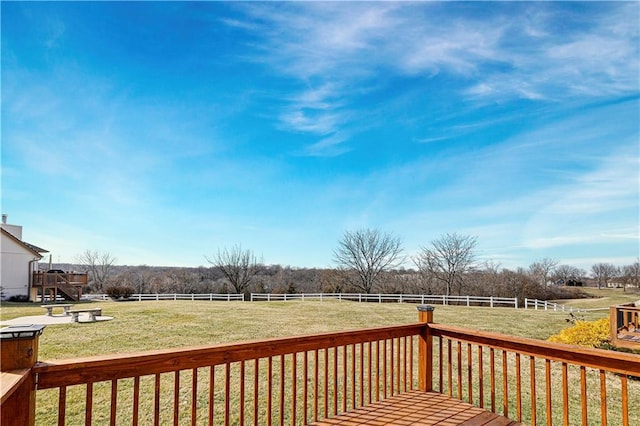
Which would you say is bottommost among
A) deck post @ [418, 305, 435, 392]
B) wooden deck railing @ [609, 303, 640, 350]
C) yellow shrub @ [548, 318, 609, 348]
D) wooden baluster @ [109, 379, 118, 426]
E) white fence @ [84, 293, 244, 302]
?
white fence @ [84, 293, 244, 302]

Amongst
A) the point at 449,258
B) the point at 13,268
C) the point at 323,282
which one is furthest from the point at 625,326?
the point at 13,268

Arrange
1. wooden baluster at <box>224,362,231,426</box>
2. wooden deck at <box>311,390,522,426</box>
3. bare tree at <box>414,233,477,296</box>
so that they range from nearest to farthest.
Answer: wooden baluster at <box>224,362,231,426</box>
wooden deck at <box>311,390,522,426</box>
bare tree at <box>414,233,477,296</box>

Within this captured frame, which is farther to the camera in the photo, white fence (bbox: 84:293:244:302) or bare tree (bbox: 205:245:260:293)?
bare tree (bbox: 205:245:260:293)

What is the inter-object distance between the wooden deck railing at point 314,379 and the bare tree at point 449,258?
1873cm

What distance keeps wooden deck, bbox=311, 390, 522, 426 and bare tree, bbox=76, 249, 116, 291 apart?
37919 mm

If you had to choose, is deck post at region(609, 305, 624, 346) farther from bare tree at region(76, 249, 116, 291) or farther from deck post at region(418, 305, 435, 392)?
bare tree at region(76, 249, 116, 291)

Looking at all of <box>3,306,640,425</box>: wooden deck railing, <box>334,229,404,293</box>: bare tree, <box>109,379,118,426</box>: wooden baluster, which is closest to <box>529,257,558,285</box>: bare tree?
<box>334,229,404,293</box>: bare tree

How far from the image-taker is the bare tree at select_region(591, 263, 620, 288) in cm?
3238

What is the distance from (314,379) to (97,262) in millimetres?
38541

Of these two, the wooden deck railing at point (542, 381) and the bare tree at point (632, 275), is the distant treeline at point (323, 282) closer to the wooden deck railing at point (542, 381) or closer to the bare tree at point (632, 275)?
the bare tree at point (632, 275)

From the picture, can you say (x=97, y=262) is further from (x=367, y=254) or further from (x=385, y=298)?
(x=385, y=298)

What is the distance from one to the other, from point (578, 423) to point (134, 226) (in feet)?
60.5

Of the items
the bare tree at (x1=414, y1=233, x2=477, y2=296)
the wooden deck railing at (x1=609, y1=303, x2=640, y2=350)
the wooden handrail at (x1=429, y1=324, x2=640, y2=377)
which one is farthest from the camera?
the bare tree at (x1=414, y1=233, x2=477, y2=296)

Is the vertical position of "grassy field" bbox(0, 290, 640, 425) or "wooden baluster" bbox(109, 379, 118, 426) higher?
"wooden baluster" bbox(109, 379, 118, 426)
